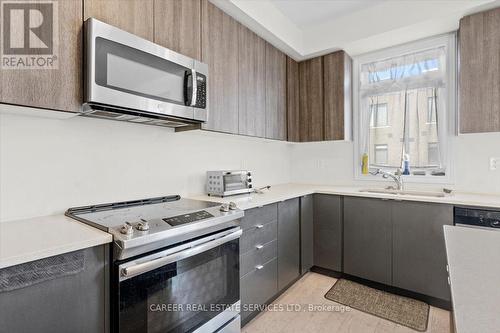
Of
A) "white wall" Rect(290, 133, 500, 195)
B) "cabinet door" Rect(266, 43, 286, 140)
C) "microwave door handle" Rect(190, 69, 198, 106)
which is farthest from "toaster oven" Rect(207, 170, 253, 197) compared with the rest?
"white wall" Rect(290, 133, 500, 195)

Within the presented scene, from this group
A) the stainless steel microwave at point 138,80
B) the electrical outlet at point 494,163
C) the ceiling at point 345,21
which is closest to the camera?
the stainless steel microwave at point 138,80

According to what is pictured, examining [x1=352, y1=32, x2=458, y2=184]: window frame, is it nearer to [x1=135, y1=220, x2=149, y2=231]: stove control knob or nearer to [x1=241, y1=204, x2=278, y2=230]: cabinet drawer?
[x1=241, y1=204, x2=278, y2=230]: cabinet drawer

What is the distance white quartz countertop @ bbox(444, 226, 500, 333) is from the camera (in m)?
0.50

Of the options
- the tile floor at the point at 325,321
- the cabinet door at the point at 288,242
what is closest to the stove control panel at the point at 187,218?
the cabinet door at the point at 288,242

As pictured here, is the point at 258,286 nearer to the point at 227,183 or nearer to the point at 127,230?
the point at 227,183

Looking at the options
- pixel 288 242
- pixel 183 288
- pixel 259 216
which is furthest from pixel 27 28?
pixel 288 242

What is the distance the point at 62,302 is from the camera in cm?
95

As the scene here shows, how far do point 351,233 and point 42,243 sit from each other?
7.46 feet

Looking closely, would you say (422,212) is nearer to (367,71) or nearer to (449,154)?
(449,154)

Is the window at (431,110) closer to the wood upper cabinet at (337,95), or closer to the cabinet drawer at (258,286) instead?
the wood upper cabinet at (337,95)

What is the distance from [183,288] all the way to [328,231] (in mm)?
1660

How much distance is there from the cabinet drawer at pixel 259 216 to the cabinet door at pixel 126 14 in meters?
1.27

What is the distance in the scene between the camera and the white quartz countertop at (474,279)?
Answer: 1.64 feet

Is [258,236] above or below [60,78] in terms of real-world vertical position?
below
